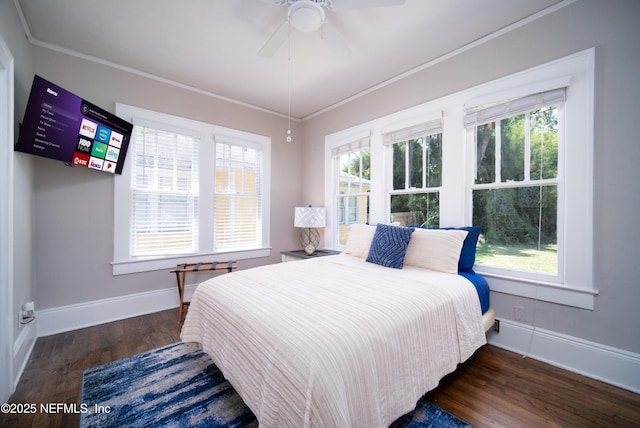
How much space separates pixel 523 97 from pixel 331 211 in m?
2.59

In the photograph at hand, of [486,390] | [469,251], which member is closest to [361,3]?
[469,251]

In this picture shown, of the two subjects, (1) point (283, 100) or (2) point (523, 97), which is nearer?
(2) point (523, 97)

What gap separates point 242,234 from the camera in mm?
3877

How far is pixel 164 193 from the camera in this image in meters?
3.19

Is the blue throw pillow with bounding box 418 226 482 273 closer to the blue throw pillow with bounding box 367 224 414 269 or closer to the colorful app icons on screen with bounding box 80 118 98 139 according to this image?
the blue throw pillow with bounding box 367 224 414 269

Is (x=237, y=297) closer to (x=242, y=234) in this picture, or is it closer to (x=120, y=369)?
(x=120, y=369)

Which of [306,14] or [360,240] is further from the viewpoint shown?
[360,240]

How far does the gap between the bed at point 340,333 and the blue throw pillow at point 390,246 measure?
4.0 inches

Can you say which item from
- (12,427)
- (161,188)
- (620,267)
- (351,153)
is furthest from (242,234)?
(620,267)

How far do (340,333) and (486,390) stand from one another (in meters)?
1.36

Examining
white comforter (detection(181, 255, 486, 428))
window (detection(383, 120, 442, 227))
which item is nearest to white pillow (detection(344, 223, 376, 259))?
window (detection(383, 120, 442, 227))

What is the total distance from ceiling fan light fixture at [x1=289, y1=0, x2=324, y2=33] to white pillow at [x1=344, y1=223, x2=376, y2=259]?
198 cm

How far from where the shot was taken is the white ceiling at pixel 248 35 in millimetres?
2043

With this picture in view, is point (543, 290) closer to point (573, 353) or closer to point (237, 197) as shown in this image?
point (573, 353)
